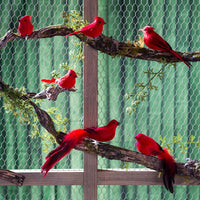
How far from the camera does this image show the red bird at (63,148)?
0.73m

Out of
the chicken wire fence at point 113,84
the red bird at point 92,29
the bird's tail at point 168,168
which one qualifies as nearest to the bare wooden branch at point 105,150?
the bird's tail at point 168,168

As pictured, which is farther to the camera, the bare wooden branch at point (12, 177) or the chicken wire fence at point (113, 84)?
the chicken wire fence at point (113, 84)

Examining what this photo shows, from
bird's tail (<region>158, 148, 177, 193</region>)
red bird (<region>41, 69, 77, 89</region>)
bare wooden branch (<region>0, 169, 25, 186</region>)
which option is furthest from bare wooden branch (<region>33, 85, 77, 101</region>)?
bird's tail (<region>158, 148, 177, 193</region>)

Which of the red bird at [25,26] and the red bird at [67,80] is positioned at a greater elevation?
the red bird at [25,26]

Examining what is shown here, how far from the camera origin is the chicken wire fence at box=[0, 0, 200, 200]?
2.90 ft

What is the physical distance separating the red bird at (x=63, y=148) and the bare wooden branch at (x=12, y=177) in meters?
0.10

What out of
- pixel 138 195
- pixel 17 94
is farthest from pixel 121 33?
pixel 138 195

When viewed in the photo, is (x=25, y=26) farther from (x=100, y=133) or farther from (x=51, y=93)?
(x=100, y=133)

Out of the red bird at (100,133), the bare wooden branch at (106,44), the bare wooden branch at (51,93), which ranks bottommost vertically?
the red bird at (100,133)

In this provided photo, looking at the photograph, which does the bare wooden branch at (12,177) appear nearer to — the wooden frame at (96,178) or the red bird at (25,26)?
the wooden frame at (96,178)

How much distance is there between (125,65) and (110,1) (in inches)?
8.2

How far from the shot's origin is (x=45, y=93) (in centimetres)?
75

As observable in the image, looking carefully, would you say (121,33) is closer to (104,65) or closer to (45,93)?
(104,65)

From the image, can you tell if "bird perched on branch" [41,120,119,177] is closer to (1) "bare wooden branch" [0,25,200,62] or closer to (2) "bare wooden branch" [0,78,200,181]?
(2) "bare wooden branch" [0,78,200,181]
